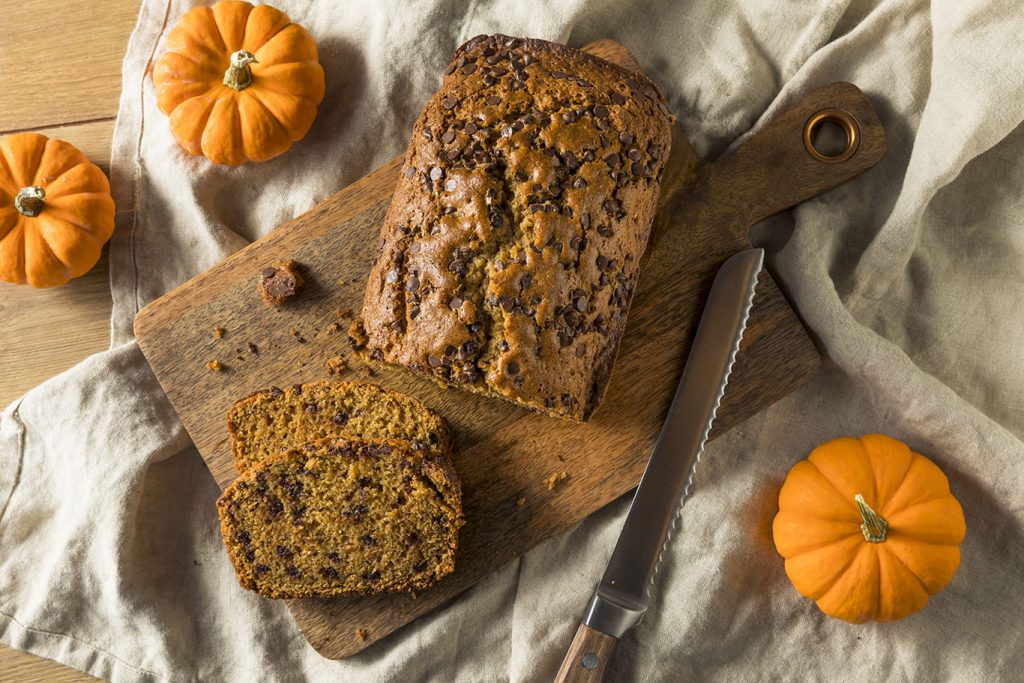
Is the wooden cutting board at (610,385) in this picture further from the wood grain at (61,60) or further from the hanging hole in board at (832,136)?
the wood grain at (61,60)

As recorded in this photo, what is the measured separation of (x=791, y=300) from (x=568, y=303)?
1.09 m

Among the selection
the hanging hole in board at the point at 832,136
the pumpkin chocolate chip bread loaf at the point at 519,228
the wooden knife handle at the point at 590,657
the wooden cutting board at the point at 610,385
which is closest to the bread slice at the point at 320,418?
the wooden cutting board at the point at 610,385

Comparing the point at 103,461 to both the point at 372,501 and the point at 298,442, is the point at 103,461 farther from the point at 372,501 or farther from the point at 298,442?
the point at 372,501

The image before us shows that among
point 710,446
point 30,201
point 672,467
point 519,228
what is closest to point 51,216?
point 30,201

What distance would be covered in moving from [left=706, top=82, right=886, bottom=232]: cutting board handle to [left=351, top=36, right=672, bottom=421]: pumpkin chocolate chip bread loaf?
481 mm

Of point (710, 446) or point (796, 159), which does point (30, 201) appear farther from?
point (796, 159)

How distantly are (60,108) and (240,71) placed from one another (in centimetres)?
96

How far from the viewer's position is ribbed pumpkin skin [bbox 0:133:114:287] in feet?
10.3

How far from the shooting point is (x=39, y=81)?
3475mm

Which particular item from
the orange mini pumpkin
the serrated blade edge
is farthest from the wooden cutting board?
the orange mini pumpkin

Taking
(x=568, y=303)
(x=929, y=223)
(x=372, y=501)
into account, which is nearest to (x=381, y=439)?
(x=372, y=501)

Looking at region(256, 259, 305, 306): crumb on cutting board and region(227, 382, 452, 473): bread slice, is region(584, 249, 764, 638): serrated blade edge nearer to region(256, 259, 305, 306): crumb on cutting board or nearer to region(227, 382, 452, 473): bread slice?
region(227, 382, 452, 473): bread slice

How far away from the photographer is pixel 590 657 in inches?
120

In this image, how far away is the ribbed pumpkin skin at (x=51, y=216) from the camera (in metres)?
3.15
